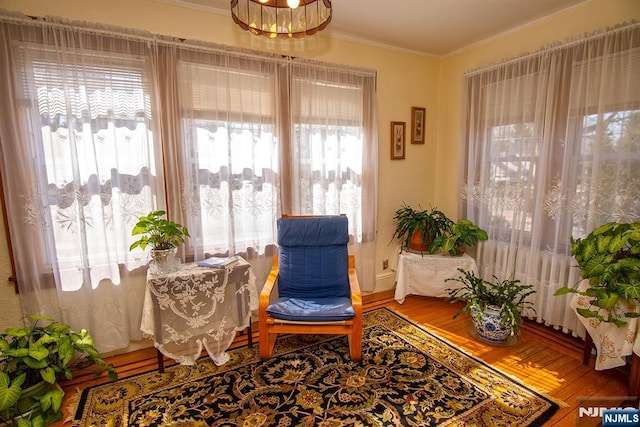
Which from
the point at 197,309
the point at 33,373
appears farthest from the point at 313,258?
the point at 33,373

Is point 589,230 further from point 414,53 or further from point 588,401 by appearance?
point 414,53

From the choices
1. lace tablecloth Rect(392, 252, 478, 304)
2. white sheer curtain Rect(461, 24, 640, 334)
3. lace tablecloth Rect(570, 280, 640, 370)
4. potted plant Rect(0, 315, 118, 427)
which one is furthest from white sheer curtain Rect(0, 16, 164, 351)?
lace tablecloth Rect(570, 280, 640, 370)

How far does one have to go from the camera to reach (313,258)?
2787 millimetres

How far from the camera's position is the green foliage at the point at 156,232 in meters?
2.21

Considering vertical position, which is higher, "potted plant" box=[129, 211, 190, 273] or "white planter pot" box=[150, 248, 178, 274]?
"potted plant" box=[129, 211, 190, 273]

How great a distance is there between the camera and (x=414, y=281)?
11.1ft

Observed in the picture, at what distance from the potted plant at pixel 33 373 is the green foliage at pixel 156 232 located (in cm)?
69

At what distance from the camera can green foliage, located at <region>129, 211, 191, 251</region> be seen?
2205 mm

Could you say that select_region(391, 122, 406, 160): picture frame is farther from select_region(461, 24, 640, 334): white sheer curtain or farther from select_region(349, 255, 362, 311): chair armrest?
select_region(349, 255, 362, 311): chair armrest

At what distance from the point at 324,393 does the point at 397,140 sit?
2.64m

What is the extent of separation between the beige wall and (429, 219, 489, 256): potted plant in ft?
1.80

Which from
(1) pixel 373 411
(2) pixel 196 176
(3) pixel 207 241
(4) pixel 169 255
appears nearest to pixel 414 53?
(2) pixel 196 176

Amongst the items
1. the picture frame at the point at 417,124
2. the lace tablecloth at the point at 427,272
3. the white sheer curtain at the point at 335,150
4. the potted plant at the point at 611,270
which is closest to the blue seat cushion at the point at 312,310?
the white sheer curtain at the point at 335,150

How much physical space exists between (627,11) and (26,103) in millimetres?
4185
